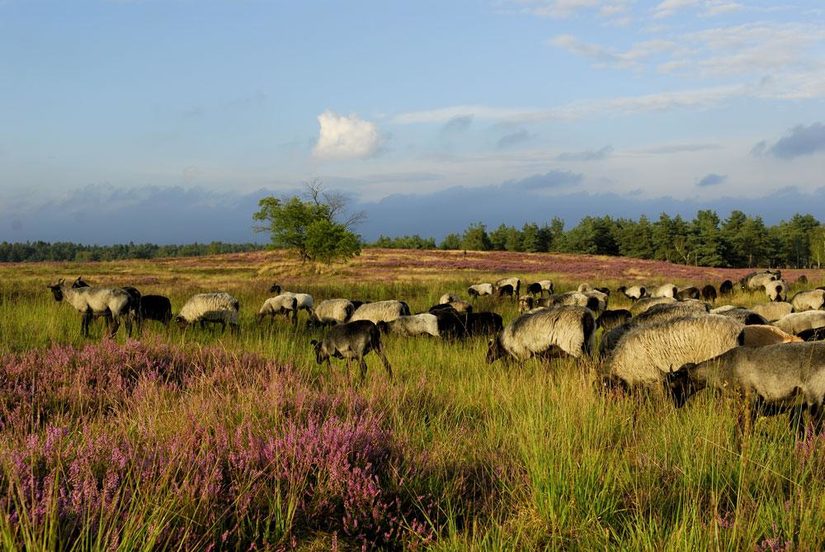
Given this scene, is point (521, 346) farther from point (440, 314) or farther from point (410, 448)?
point (410, 448)

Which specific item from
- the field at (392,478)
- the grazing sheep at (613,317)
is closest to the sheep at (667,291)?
the grazing sheep at (613,317)

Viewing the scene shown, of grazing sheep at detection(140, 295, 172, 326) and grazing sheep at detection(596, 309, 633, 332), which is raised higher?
grazing sheep at detection(140, 295, 172, 326)

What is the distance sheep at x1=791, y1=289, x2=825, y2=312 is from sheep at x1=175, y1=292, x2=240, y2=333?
20055 mm

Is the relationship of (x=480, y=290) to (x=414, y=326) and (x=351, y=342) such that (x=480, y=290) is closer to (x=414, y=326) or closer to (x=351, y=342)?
(x=414, y=326)

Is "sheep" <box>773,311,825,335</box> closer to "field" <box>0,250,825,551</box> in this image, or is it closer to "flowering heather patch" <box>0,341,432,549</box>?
"field" <box>0,250,825,551</box>

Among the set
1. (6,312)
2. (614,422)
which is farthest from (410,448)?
(6,312)

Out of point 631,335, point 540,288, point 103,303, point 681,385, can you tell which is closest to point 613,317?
point 631,335

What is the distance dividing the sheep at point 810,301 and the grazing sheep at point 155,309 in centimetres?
2187

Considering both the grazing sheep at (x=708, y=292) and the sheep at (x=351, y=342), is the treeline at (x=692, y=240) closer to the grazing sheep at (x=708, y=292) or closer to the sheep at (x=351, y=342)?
the grazing sheep at (x=708, y=292)

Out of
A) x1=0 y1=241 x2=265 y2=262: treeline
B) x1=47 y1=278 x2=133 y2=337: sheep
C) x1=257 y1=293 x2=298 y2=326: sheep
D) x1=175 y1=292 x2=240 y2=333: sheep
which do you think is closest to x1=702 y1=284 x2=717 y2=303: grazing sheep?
x1=257 y1=293 x2=298 y2=326: sheep

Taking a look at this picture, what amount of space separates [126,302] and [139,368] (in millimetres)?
8717

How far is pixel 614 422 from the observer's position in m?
5.04

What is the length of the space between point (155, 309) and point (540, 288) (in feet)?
68.1

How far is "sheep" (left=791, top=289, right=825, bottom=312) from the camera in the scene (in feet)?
64.1
